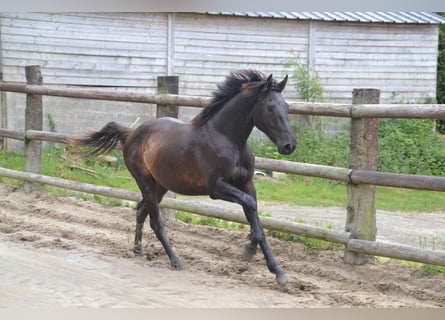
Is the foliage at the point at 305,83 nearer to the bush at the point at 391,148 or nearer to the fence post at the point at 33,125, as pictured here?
the bush at the point at 391,148

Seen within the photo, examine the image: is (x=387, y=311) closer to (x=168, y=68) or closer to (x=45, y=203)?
(x=45, y=203)

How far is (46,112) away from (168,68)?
2.02 metres

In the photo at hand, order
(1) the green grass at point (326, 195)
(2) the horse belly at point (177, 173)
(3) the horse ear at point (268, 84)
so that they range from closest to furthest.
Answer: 1. (3) the horse ear at point (268, 84)
2. (2) the horse belly at point (177, 173)
3. (1) the green grass at point (326, 195)

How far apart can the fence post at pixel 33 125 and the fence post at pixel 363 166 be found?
173 inches

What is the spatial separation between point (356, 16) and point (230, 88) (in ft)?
26.0

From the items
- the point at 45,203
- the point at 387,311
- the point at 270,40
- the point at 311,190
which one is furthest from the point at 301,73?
the point at 387,311

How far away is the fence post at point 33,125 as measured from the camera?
8344mm

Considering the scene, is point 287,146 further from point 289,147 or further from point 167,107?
point 167,107

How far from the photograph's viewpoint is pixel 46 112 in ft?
34.9

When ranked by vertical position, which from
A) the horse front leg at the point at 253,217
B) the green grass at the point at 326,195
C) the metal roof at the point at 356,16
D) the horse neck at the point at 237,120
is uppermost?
the metal roof at the point at 356,16

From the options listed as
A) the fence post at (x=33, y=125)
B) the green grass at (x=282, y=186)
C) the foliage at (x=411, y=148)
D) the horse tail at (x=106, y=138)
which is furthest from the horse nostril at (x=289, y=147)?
the foliage at (x=411, y=148)

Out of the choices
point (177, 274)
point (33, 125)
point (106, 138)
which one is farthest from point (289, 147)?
point (33, 125)

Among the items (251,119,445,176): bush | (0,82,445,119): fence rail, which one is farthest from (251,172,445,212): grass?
(0,82,445,119): fence rail

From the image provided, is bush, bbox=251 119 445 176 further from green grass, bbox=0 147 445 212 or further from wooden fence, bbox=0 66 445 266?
wooden fence, bbox=0 66 445 266
